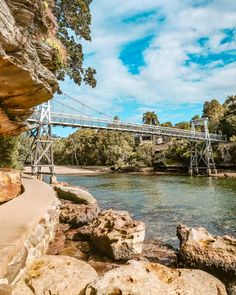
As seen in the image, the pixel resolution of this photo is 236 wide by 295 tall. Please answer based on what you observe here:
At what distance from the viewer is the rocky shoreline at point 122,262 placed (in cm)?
323

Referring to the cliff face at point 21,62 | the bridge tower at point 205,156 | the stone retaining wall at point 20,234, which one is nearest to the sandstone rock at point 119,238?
the stone retaining wall at point 20,234

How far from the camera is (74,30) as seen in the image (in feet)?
58.2

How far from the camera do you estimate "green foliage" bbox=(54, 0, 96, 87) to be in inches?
647

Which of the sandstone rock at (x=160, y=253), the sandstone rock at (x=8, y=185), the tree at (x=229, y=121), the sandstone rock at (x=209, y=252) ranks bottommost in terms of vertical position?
the sandstone rock at (x=160, y=253)

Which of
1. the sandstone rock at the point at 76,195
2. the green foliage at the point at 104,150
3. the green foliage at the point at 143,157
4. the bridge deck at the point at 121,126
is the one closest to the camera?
the sandstone rock at the point at 76,195

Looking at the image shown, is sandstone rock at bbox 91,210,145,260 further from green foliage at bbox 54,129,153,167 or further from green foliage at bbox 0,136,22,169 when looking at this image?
green foliage at bbox 54,129,153,167

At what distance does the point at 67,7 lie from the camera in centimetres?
1642

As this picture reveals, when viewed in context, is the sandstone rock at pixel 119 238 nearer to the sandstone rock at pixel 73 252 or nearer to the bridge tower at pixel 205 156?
the sandstone rock at pixel 73 252

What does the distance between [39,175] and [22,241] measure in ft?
64.4

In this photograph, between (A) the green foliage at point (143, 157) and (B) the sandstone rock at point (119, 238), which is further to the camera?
(A) the green foliage at point (143, 157)

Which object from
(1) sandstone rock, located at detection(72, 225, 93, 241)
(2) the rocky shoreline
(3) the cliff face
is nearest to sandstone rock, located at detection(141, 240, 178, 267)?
(2) the rocky shoreline

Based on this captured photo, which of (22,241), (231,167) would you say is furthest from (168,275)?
(231,167)

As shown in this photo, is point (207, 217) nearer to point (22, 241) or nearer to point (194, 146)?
point (22, 241)

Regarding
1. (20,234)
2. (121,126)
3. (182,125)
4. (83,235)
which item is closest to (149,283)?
(20,234)
